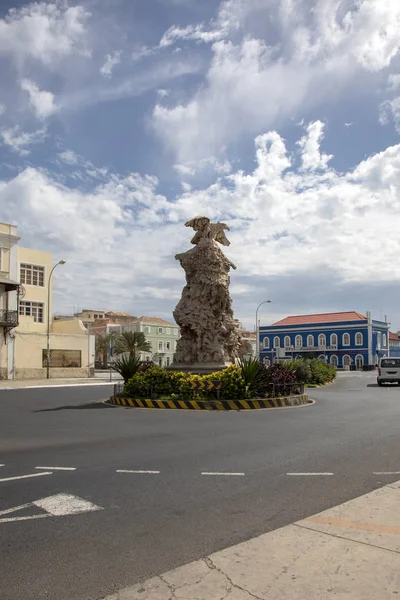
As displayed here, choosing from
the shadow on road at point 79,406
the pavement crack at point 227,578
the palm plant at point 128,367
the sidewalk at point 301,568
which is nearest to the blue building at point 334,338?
the palm plant at point 128,367

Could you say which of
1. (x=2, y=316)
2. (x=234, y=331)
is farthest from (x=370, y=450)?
(x=2, y=316)

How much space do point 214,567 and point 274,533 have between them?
886 millimetres

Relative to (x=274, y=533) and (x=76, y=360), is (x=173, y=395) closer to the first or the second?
(x=274, y=533)

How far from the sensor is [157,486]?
251 inches

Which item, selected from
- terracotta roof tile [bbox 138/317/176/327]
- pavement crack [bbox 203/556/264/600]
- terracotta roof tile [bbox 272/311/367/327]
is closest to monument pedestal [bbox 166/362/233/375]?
pavement crack [bbox 203/556/264/600]

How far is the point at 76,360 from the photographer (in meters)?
46.1

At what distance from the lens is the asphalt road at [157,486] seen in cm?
407

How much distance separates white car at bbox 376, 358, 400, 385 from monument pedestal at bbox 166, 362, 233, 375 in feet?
47.9

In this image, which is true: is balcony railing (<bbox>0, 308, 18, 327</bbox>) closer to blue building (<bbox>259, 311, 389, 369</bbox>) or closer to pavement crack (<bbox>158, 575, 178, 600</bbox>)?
pavement crack (<bbox>158, 575, 178, 600</bbox>)

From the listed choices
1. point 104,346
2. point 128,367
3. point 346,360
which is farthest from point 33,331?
point 346,360

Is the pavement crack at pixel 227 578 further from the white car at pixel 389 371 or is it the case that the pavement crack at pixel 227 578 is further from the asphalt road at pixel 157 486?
the white car at pixel 389 371

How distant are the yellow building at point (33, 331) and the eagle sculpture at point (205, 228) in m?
22.5

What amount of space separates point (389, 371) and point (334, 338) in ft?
168

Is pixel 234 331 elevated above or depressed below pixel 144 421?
above
